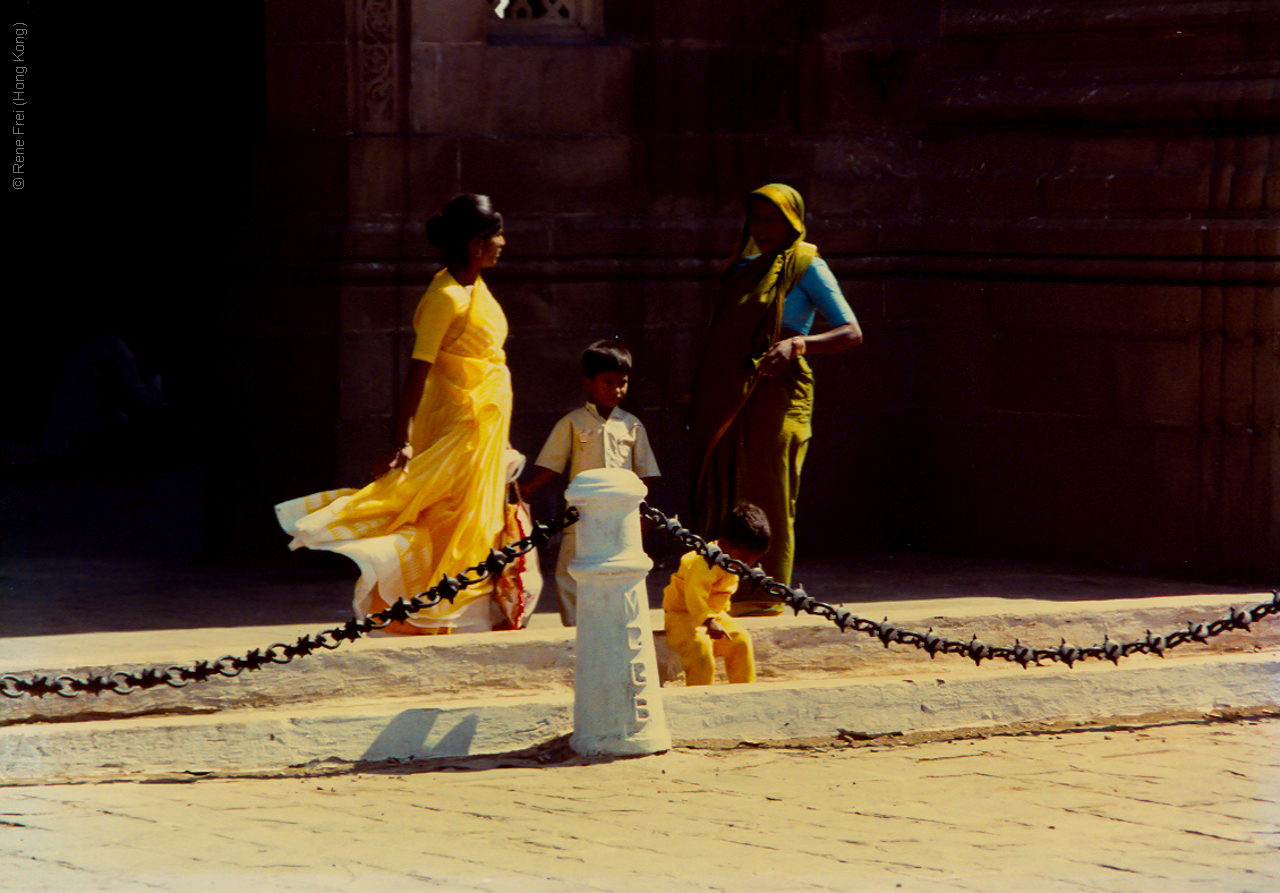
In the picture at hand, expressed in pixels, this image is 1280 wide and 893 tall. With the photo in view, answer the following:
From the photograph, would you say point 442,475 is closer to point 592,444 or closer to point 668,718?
point 592,444

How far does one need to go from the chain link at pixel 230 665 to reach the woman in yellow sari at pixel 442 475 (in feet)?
3.05

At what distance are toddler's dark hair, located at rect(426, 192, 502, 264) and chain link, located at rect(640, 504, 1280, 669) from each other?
136cm

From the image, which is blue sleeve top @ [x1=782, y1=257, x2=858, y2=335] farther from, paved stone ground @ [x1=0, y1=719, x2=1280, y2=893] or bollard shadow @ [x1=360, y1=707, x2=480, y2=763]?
bollard shadow @ [x1=360, y1=707, x2=480, y2=763]

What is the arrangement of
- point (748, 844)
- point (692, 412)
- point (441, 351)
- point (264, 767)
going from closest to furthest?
point (748, 844) < point (264, 767) < point (441, 351) < point (692, 412)

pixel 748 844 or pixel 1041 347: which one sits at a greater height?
pixel 1041 347

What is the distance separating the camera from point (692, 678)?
7191 mm

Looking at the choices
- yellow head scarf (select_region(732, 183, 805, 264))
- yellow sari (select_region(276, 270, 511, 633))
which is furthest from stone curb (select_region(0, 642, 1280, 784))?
yellow head scarf (select_region(732, 183, 805, 264))

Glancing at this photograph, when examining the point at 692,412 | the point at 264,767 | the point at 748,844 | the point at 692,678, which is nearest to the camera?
the point at 748,844

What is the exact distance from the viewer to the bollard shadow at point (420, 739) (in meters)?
6.50

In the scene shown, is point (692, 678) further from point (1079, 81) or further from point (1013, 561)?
point (1079, 81)

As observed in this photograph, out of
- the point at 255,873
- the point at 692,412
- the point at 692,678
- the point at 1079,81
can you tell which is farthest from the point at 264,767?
the point at 1079,81

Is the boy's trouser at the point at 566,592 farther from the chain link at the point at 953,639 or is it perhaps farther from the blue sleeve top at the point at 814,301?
the blue sleeve top at the point at 814,301

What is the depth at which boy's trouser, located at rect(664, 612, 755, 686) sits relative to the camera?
7172 millimetres

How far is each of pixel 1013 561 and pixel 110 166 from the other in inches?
370
